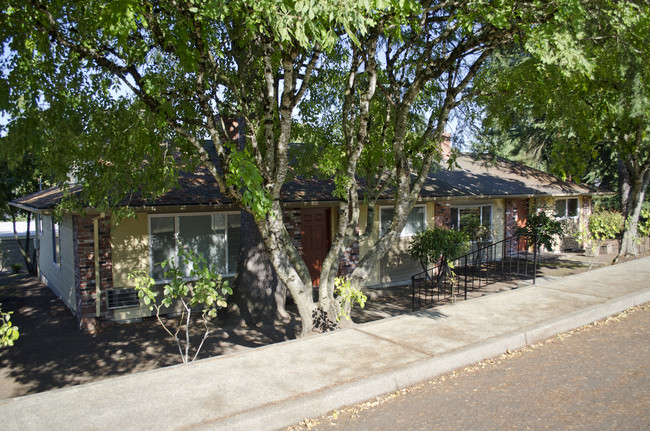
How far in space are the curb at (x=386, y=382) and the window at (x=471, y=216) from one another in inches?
326

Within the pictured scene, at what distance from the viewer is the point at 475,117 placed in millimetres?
11852

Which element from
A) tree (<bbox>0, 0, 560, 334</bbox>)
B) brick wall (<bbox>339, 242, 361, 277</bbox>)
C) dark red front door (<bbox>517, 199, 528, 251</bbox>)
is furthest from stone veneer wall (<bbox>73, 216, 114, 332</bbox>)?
dark red front door (<bbox>517, 199, 528, 251</bbox>)

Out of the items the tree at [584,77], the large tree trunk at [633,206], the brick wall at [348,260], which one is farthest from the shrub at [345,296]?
the large tree trunk at [633,206]

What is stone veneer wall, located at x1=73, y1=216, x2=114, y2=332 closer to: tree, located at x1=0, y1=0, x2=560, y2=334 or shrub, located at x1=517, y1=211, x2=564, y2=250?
tree, located at x1=0, y1=0, x2=560, y2=334

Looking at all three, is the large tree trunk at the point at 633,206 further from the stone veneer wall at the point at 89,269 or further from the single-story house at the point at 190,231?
the stone veneer wall at the point at 89,269

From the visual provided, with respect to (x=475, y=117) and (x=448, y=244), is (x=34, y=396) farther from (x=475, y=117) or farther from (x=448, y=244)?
(x=475, y=117)

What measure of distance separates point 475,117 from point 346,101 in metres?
4.61

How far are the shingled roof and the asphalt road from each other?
576cm

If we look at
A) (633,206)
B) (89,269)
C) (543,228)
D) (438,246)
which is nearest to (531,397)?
(438,246)

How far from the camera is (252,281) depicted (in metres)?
10.2

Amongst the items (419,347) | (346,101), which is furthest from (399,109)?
(419,347)

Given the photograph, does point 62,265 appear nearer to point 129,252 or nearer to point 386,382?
point 129,252

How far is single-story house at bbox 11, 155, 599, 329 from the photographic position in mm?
10055

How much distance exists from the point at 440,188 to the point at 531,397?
1015cm
